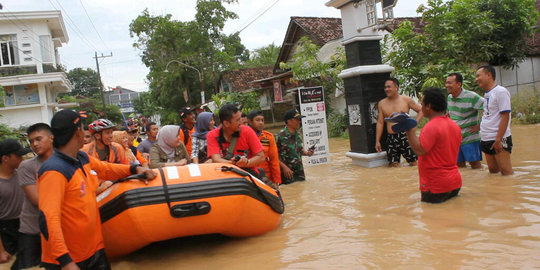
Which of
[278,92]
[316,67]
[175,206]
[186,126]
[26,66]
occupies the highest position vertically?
[26,66]

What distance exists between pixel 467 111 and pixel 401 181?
1332 mm

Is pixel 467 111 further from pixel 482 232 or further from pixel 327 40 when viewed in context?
pixel 327 40

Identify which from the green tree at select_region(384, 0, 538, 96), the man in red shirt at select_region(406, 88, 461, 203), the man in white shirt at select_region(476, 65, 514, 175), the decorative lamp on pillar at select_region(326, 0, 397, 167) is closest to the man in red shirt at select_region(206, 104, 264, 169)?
the man in red shirt at select_region(406, 88, 461, 203)

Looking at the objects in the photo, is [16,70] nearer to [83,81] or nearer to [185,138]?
[185,138]

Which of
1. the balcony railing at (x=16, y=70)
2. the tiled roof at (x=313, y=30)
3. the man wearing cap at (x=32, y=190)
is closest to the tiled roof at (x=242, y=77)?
the tiled roof at (x=313, y=30)

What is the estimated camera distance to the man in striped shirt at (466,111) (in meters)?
5.87

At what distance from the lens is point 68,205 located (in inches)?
113

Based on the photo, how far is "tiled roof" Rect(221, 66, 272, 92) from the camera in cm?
3375

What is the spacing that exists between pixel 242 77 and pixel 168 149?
29504mm

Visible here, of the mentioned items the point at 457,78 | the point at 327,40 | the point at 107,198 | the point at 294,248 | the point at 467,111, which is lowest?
the point at 294,248

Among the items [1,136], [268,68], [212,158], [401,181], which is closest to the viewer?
[212,158]

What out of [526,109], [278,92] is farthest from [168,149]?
[278,92]

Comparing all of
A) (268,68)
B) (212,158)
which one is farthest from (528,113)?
(268,68)

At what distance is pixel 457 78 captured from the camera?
5875 millimetres
